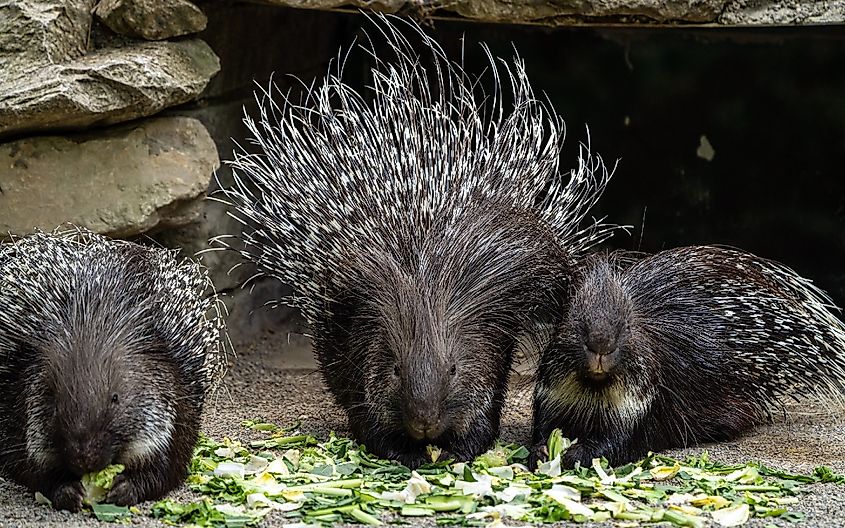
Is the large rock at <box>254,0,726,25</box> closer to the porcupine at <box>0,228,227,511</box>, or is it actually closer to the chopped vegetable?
the porcupine at <box>0,228,227,511</box>

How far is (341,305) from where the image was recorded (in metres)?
4.00

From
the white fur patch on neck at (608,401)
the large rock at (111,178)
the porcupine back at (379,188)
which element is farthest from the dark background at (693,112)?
the white fur patch on neck at (608,401)

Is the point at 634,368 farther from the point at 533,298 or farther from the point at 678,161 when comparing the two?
the point at 678,161

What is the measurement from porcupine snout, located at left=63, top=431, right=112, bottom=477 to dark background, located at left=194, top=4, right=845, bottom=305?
2.60 meters

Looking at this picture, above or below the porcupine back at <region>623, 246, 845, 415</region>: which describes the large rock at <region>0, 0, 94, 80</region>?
above

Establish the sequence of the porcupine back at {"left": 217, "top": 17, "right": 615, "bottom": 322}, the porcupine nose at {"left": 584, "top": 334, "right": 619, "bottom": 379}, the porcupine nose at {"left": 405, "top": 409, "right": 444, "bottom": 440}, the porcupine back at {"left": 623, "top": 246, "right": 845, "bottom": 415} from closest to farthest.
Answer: the porcupine nose at {"left": 405, "top": 409, "right": 444, "bottom": 440} < the porcupine nose at {"left": 584, "top": 334, "right": 619, "bottom": 379} < the porcupine back at {"left": 217, "top": 17, "right": 615, "bottom": 322} < the porcupine back at {"left": 623, "top": 246, "right": 845, "bottom": 415}

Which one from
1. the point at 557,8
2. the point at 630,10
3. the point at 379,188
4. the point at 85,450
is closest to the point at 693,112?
the point at 630,10

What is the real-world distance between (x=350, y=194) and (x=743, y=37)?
2.74 m

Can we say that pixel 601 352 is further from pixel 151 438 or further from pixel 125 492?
pixel 125 492

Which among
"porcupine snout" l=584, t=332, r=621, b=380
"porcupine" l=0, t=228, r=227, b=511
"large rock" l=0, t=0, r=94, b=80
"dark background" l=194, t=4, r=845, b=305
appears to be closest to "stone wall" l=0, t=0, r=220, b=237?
"large rock" l=0, t=0, r=94, b=80

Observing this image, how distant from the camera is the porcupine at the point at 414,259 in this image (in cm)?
370

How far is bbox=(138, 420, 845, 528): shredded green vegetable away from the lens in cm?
320

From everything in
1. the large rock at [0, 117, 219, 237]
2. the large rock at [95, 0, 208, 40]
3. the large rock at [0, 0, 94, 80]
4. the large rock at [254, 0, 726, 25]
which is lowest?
the large rock at [0, 117, 219, 237]

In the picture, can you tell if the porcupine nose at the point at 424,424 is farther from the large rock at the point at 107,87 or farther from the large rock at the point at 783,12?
the large rock at the point at 783,12
